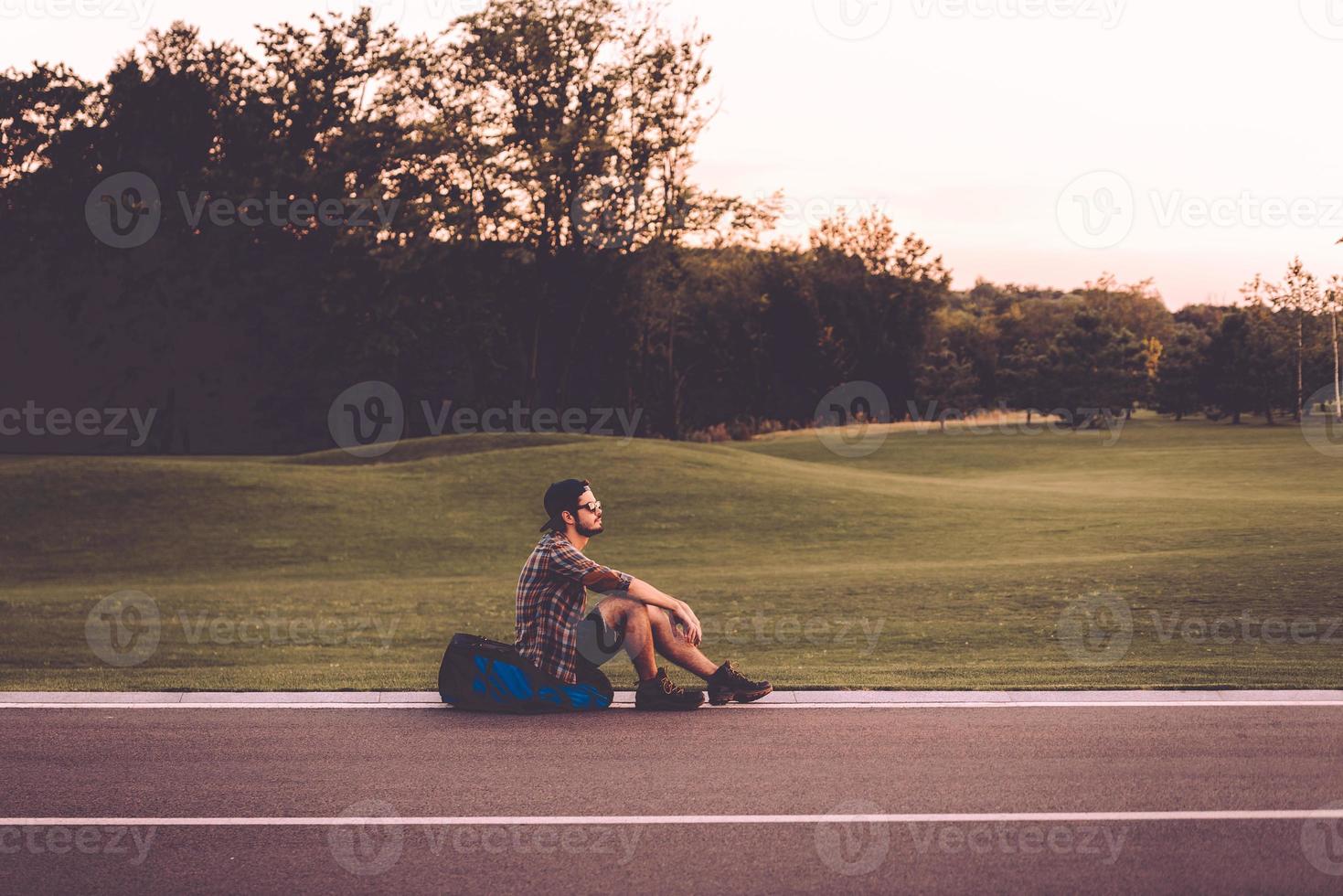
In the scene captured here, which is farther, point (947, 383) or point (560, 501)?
point (947, 383)

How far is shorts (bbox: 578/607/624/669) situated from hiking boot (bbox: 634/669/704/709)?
13.9 inches

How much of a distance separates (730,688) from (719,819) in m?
2.96

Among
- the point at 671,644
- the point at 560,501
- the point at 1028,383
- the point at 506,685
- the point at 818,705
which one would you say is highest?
the point at 1028,383

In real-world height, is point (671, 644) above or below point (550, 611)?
below

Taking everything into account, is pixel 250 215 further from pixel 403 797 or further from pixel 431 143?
pixel 403 797

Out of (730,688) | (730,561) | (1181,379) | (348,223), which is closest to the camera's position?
(730,688)

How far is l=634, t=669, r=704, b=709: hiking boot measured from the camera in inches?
380

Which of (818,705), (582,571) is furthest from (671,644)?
(818,705)

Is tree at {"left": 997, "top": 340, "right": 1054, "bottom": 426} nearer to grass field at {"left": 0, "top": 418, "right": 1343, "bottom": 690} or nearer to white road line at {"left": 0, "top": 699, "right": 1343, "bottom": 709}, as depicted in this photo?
grass field at {"left": 0, "top": 418, "right": 1343, "bottom": 690}

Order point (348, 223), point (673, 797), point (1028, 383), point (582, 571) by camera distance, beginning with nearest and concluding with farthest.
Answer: point (673, 797) < point (582, 571) < point (348, 223) < point (1028, 383)

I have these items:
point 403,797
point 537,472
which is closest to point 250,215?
point 537,472

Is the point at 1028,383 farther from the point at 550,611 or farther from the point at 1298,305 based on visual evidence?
the point at 550,611

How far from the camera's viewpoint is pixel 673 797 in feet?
24.0

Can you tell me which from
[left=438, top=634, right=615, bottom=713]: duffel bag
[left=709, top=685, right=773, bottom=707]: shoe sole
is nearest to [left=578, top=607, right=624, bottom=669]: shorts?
[left=438, top=634, right=615, bottom=713]: duffel bag
